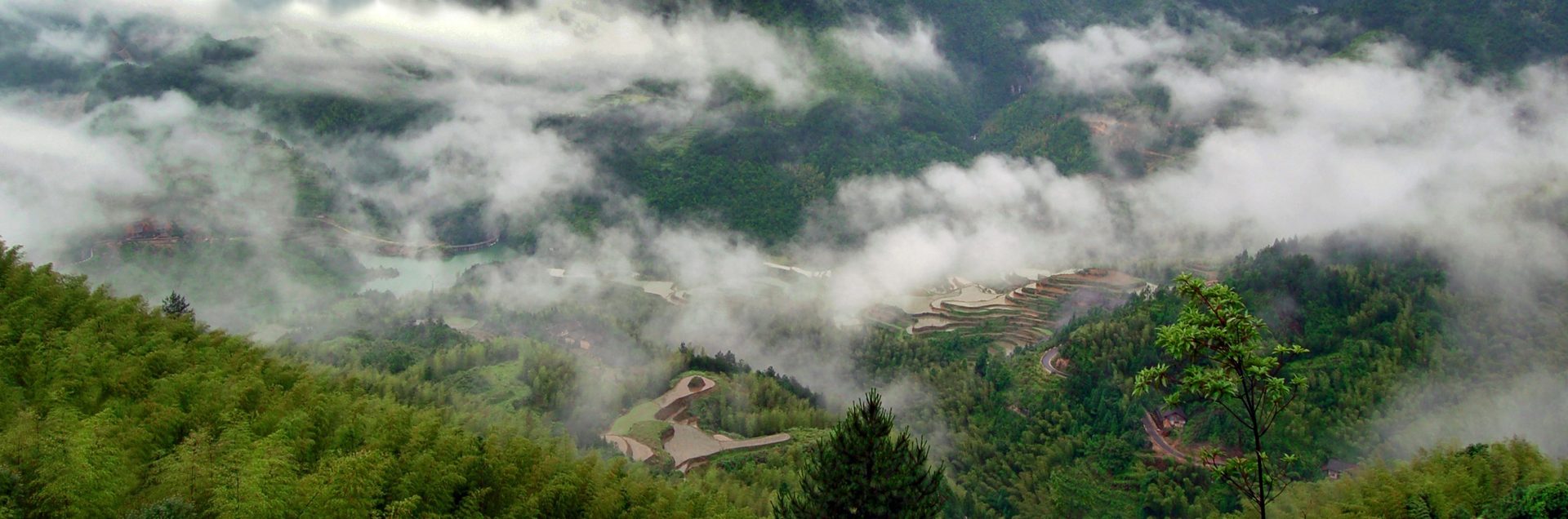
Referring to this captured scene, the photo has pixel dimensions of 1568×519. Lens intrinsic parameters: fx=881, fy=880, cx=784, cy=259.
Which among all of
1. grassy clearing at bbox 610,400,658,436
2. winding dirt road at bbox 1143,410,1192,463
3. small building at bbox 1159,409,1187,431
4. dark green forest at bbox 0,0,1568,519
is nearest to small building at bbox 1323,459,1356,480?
dark green forest at bbox 0,0,1568,519

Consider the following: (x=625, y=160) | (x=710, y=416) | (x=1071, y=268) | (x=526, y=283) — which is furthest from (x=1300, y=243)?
(x=625, y=160)

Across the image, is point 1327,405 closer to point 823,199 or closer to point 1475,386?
point 1475,386

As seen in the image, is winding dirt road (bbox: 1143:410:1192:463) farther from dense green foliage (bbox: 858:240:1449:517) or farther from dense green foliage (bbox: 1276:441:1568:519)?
dense green foliage (bbox: 1276:441:1568:519)

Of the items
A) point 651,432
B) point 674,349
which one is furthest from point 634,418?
point 674,349

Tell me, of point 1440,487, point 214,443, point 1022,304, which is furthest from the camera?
point 1022,304

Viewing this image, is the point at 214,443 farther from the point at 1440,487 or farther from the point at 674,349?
the point at 674,349
